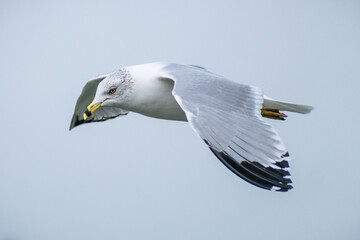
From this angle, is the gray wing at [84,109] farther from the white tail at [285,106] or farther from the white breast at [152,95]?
the white tail at [285,106]

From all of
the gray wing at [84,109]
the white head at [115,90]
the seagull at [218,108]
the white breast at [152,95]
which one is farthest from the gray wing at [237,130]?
the gray wing at [84,109]

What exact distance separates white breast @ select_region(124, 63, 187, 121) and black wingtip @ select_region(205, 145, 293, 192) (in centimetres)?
57

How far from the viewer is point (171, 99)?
8.20 feet

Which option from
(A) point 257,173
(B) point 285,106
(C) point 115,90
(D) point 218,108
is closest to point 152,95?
(C) point 115,90

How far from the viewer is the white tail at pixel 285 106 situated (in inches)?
101

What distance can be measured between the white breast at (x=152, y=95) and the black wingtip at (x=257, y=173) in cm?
57

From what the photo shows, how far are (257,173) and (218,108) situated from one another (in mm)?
304

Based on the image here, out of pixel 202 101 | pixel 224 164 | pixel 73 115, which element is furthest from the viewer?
pixel 73 115

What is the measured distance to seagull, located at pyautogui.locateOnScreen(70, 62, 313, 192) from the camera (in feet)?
6.42

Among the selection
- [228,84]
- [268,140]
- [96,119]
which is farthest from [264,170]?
[96,119]

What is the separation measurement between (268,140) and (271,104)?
2.11 feet

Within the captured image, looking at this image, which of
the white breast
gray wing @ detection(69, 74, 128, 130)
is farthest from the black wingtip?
gray wing @ detection(69, 74, 128, 130)

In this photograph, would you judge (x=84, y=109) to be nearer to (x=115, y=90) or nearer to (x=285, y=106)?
(x=115, y=90)

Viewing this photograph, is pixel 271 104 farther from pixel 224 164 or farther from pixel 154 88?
pixel 224 164
